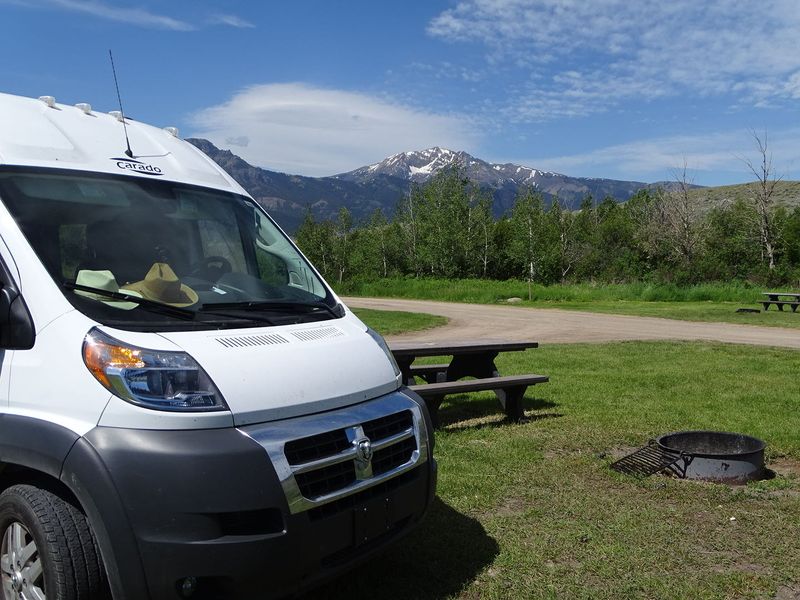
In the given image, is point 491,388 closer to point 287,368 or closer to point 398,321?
point 287,368

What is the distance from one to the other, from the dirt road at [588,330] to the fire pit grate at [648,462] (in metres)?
7.05

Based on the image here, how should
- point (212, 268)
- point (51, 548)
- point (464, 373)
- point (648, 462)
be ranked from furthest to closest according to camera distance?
point (464, 373)
point (648, 462)
point (212, 268)
point (51, 548)

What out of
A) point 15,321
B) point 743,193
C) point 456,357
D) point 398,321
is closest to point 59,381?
point 15,321

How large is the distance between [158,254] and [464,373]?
5.32 metres

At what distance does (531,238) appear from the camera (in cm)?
5403

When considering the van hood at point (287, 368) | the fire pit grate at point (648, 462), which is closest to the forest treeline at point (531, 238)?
the fire pit grate at point (648, 462)

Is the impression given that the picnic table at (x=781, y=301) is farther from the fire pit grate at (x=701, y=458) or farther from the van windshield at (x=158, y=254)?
the van windshield at (x=158, y=254)

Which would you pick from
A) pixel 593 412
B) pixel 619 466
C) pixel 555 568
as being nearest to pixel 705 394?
pixel 593 412

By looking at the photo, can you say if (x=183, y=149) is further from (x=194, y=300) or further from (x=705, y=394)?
(x=705, y=394)

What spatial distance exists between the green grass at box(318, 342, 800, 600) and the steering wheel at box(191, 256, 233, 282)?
70.6 inches

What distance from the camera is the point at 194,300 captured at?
3.46 meters

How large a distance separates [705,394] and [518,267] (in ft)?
168

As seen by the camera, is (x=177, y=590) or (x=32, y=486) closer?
(x=177, y=590)

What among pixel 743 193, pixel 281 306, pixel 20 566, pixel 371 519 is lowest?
pixel 20 566
